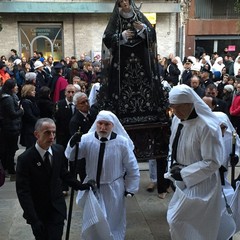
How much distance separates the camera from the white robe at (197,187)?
149 inches

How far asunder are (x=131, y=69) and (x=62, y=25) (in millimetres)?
16447

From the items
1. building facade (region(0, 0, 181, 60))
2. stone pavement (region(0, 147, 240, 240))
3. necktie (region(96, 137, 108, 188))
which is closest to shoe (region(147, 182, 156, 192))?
stone pavement (region(0, 147, 240, 240))

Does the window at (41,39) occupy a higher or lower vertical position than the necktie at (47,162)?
higher

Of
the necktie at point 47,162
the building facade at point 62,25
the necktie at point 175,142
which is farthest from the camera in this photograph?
the building facade at point 62,25

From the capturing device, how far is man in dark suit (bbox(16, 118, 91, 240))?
381 centimetres

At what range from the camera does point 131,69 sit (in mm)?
5930

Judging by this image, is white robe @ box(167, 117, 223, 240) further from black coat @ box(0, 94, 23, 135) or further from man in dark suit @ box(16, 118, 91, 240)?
black coat @ box(0, 94, 23, 135)

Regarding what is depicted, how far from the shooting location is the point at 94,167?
4.57 metres

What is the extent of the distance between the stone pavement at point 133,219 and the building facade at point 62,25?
15296 millimetres

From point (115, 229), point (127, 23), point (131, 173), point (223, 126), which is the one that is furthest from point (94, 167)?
point (127, 23)

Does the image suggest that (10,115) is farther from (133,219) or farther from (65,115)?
(133,219)

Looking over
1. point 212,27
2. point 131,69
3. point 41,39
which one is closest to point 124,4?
point 131,69

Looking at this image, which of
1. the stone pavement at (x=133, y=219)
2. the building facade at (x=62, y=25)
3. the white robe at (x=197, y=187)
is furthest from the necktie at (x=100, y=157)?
the building facade at (x=62, y=25)

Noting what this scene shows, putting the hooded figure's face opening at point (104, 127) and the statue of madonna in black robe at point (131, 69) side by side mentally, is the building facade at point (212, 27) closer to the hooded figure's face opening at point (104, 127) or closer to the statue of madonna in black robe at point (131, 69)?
the statue of madonna in black robe at point (131, 69)
